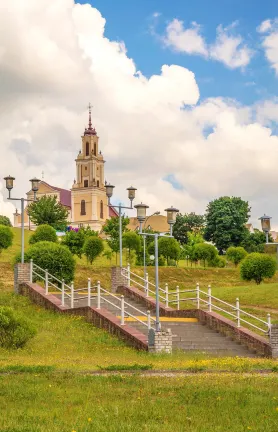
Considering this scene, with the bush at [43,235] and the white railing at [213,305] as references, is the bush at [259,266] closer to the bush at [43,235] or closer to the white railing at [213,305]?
the white railing at [213,305]

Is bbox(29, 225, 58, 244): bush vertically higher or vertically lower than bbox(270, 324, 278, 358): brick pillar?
higher

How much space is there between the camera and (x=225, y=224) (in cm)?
7750

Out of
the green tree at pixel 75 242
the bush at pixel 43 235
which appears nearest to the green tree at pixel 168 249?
the green tree at pixel 75 242

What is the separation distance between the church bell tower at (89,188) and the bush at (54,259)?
8164 cm

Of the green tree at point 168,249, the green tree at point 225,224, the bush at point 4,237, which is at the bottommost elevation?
the green tree at point 168,249

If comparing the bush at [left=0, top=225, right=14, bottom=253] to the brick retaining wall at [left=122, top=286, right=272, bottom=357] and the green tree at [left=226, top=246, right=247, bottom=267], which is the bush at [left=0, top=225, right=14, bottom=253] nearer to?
the green tree at [left=226, top=246, right=247, bottom=267]

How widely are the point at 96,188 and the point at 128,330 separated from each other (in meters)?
93.0

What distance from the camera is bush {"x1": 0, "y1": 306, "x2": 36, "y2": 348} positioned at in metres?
17.8

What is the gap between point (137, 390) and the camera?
432 inches

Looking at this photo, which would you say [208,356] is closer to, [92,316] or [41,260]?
[92,316]

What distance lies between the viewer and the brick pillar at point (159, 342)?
18766mm

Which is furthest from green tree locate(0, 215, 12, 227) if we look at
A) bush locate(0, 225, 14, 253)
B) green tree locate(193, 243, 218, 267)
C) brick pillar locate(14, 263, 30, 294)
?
brick pillar locate(14, 263, 30, 294)

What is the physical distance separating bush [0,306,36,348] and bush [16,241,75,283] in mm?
9711

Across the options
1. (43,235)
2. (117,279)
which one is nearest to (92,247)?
(43,235)
